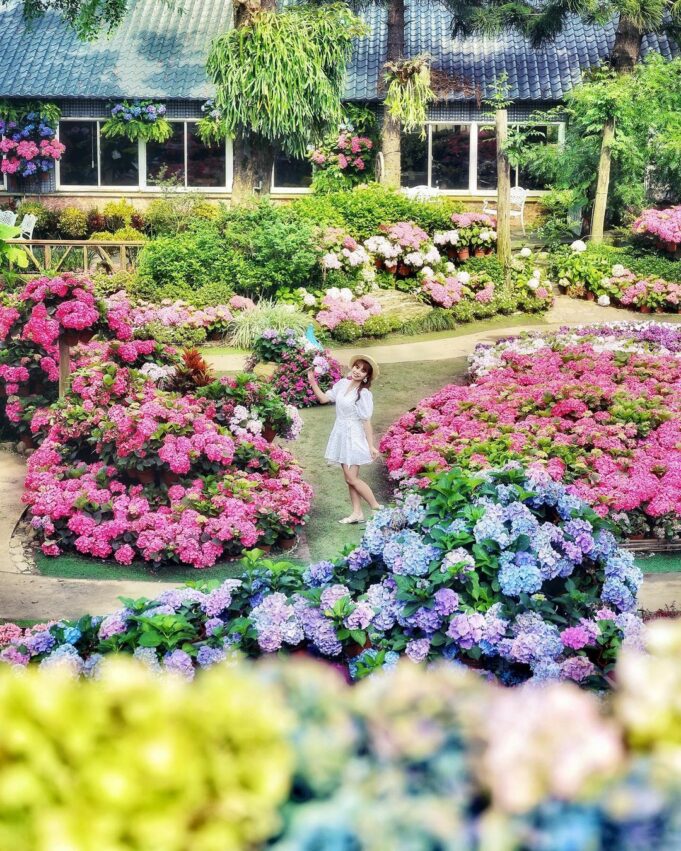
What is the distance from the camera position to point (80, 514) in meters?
8.80

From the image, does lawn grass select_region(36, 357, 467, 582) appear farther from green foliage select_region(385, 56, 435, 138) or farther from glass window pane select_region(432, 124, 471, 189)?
glass window pane select_region(432, 124, 471, 189)

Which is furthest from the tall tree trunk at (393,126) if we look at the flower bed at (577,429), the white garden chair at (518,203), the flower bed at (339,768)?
the flower bed at (339,768)

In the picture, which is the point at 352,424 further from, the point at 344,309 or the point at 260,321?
the point at 344,309

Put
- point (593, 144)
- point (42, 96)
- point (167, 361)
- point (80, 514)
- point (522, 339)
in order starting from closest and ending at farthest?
point (80, 514) → point (167, 361) → point (522, 339) → point (593, 144) → point (42, 96)

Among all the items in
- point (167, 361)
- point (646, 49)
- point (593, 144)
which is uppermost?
point (646, 49)

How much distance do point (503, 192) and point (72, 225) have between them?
29.4 ft

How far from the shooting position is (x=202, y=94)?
25.5 m

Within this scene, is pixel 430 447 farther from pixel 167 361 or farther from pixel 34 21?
pixel 34 21

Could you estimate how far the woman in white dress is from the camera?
9.30 metres

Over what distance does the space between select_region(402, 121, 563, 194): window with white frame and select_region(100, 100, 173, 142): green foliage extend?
16.8ft

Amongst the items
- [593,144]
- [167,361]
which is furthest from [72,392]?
[593,144]

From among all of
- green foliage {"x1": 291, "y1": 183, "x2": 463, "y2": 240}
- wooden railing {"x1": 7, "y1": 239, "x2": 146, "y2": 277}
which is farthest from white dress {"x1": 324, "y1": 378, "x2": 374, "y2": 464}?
wooden railing {"x1": 7, "y1": 239, "x2": 146, "y2": 277}

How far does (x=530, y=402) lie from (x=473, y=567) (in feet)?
21.7

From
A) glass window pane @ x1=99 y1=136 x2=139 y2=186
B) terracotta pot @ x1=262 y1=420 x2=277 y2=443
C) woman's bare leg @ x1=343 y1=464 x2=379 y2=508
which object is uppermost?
glass window pane @ x1=99 y1=136 x2=139 y2=186
